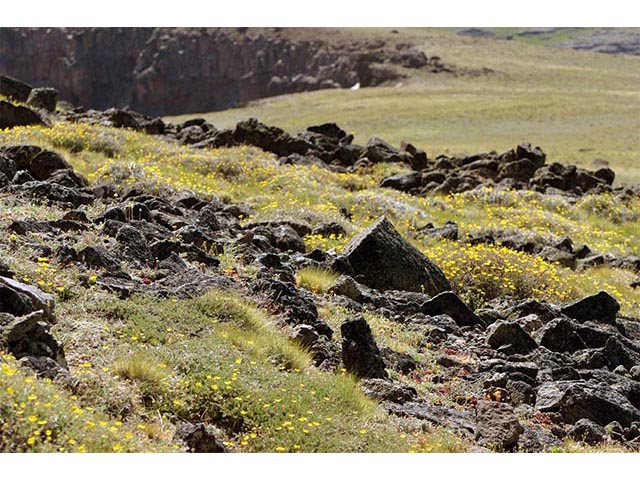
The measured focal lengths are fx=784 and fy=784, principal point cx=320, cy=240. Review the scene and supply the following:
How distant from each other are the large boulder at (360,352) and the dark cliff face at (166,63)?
3993 inches

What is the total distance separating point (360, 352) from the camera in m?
7.96

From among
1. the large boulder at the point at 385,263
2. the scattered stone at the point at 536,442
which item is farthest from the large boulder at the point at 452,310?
the scattered stone at the point at 536,442

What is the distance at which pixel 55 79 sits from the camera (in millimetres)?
123625

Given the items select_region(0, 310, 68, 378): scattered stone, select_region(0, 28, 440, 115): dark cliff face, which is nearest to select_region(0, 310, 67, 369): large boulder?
select_region(0, 310, 68, 378): scattered stone

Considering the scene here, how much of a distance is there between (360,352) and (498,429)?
161 centimetres

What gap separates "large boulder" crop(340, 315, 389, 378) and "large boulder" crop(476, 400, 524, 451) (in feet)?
3.79

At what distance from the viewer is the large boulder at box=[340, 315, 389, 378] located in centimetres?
789

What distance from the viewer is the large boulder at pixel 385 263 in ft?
38.4

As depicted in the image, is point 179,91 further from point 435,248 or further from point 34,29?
point 435,248

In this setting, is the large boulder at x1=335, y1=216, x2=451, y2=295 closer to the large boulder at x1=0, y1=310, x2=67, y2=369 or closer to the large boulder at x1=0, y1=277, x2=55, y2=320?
the large boulder at x1=0, y1=277, x2=55, y2=320

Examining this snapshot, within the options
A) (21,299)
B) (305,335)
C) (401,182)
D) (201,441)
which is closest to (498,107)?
(401,182)

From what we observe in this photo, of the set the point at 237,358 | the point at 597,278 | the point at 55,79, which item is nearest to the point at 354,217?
the point at 597,278

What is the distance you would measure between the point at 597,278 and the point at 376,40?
9942 cm

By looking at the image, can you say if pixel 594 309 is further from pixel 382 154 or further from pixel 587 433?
pixel 382 154
